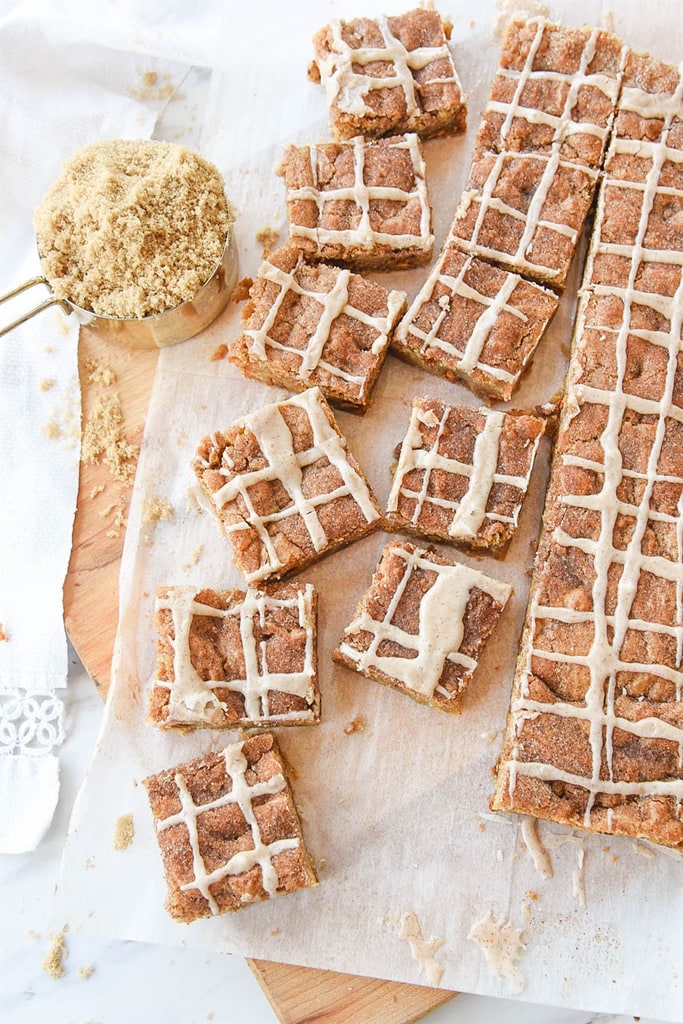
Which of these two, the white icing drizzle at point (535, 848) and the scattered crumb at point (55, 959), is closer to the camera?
the white icing drizzle at point (535, 848)

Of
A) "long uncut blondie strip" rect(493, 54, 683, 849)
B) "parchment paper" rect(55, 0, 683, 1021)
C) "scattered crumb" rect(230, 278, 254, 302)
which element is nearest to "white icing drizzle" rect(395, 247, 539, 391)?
"parchment paper" rect(55, 0, 683, 1021)

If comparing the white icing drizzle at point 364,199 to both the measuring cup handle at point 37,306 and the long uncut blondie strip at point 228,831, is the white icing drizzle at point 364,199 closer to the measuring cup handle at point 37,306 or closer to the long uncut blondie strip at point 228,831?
the measuring cup handle at point 37,306

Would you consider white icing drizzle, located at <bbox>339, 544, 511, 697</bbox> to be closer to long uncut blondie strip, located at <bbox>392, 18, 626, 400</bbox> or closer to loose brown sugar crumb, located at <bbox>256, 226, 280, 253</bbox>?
long uncut blondie strip, located at <bbox>392, 18, 626, 400</bbox>

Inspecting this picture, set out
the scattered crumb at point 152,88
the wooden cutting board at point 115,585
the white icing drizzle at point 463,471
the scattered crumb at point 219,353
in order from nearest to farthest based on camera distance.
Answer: the wooden cutting board at point 115,585 → the white icing drizzle at point 463,471 → the scattered crumb at point 219,353 → the scattered crumb at point 152,88

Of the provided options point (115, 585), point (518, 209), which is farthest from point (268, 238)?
point (115, 585)

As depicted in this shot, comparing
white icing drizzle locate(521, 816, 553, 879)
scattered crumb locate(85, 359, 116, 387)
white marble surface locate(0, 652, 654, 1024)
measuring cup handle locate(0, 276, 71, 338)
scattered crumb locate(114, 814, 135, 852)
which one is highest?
measuring cup handle locate(0, 276, 71, 338)

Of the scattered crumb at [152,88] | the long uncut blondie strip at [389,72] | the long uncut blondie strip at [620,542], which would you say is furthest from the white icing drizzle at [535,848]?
the scattered crumb at [152,88]
